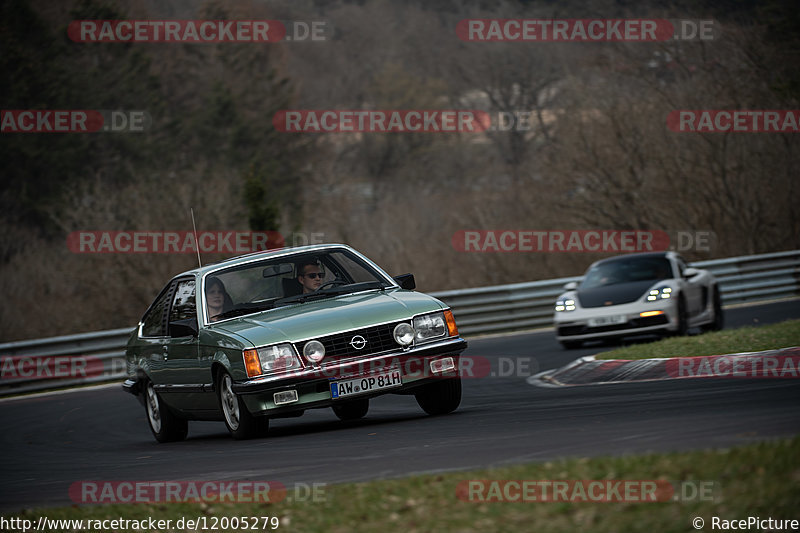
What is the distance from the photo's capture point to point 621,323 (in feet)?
57.7

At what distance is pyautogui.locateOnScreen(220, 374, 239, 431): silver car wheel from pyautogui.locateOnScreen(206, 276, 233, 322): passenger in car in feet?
2.38

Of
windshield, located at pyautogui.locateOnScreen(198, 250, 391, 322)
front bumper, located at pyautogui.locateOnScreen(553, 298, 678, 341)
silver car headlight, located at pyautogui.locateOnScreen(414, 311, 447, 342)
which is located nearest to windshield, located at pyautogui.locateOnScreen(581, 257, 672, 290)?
front bumper, located at pyautogui.locateOnScreen(553, 298, 678, 341)

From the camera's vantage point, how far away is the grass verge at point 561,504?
5.02 meters

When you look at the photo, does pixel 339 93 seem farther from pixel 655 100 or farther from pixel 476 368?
pixel 476 368

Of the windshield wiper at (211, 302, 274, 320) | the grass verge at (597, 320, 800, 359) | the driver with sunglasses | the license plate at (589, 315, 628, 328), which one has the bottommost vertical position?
the grass verge at (597, 320, 800, 359)

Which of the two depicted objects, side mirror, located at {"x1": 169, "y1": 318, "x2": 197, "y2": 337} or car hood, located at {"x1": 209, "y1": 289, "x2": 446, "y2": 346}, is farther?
side mirror, located at {"x1": 169, "y1": 318, "x2": 197, "y2": 337}

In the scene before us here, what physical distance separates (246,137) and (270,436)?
174 feet

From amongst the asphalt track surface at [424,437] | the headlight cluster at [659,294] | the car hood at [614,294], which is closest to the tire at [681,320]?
the headlight cluster at [659,294]

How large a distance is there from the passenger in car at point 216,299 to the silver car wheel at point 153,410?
5.34ft

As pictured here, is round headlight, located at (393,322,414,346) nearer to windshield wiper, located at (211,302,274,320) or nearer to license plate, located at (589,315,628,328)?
windshield wiper, located at (211,302,274,320)

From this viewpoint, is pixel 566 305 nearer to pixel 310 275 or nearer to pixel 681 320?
pixel 681 320

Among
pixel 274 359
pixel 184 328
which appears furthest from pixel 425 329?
pixel 184 328

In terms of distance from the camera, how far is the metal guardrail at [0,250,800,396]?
2109 cm

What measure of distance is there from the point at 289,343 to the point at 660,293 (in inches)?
370
